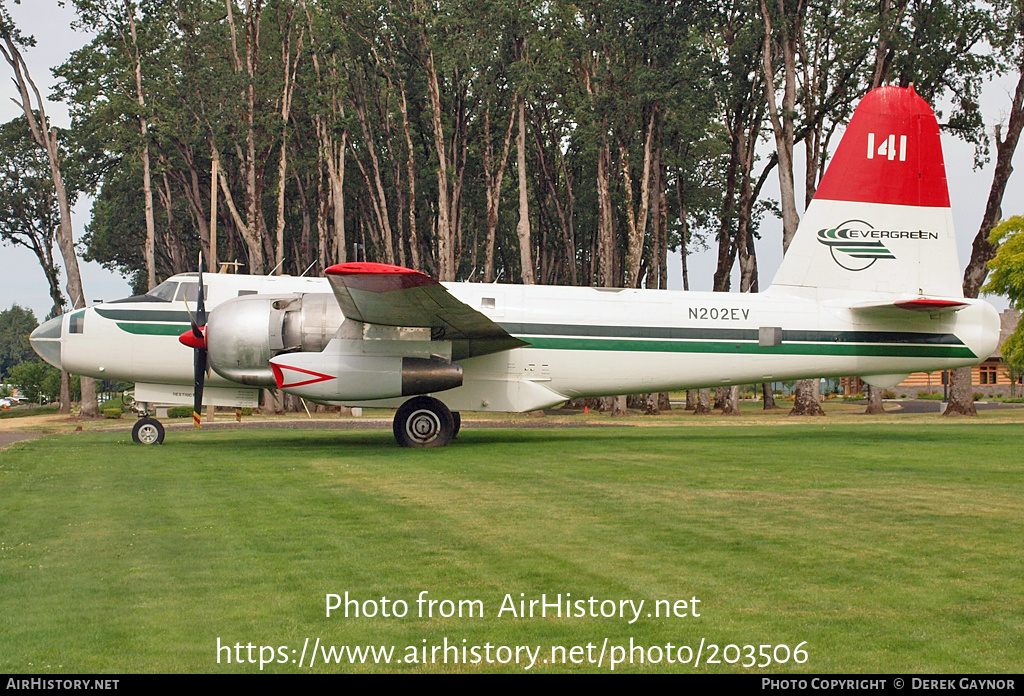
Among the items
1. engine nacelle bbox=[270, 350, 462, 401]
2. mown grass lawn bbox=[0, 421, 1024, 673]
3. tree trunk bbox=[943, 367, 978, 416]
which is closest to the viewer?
mown grass lawn bbox=[0, 421, 1024, 673]

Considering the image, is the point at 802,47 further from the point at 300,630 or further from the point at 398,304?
the point at 300,630

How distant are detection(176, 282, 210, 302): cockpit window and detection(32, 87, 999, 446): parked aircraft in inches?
1.3

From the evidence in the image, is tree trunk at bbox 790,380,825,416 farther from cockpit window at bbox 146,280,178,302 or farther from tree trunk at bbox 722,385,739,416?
cockpit window at bbox 146,280,178,302

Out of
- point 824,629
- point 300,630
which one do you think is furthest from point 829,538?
point 300,630

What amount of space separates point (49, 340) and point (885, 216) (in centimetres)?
1954

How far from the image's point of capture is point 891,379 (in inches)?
853

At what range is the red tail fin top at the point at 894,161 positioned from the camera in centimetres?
2202

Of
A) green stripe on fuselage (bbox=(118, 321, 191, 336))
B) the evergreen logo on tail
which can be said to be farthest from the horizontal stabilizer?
green stripe on fuselage (bbox=(118, 321, 191, 336))

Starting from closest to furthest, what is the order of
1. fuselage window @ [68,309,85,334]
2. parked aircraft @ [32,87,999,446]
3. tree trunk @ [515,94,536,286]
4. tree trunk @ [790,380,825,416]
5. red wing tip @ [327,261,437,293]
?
red wing tip @ [327,261,437,293]
parked aircraft @ [32,87,999,446]
fuselage window @ [68,309,85,334]
tree trunk @ [790,380,825,416]
tree trunk @ [515,94,536,286]

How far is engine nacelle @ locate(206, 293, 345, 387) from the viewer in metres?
19.9

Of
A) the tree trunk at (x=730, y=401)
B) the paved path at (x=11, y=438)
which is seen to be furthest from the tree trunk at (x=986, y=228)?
the paved path at (x=11, y=438)

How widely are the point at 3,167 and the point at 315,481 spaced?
195 ft

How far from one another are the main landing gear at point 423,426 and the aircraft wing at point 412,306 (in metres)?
1.43

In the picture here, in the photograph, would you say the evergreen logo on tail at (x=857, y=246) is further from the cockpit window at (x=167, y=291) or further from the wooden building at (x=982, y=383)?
the wooden building at (x=982, y=383)
